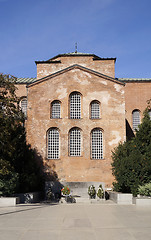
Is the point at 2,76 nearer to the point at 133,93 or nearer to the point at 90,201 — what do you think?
the point at 90,201

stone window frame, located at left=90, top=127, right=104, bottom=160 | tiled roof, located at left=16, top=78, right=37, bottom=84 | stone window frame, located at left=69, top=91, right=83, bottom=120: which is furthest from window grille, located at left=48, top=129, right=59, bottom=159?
tiled roof, located at left=16, top=78, right=37, bottom=84

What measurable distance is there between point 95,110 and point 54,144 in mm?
5336

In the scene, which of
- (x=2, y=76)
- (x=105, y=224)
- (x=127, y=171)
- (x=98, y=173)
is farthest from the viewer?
(x=98, y=173)

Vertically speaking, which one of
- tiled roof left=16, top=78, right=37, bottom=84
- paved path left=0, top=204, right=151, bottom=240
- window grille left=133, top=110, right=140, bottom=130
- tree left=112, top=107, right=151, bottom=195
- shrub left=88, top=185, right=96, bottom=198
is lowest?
shrub left=88, top=185, right=96, bottom=198

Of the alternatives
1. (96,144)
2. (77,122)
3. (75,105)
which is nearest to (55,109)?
(75,105)

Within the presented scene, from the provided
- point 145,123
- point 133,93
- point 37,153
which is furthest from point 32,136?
point 133,93

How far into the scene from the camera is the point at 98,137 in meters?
25.5

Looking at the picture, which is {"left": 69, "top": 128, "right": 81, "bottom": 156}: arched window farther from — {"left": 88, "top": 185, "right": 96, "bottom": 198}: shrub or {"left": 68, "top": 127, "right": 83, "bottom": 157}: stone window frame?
{"left": 88, "top": 185, "right": 96, "bottom": 198}: shrub

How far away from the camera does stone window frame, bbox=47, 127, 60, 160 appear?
25.2m

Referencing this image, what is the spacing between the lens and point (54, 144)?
2542cm

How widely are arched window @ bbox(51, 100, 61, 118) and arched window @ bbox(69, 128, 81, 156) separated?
88.6 inches

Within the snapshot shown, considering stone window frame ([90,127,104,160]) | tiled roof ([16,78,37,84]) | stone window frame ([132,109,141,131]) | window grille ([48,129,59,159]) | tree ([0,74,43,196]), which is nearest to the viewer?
tree ([0,74,43,196])

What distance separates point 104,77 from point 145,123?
7460mm

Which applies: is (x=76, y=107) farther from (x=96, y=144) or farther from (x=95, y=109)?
(x=96, y=144)
